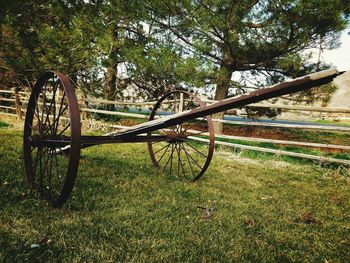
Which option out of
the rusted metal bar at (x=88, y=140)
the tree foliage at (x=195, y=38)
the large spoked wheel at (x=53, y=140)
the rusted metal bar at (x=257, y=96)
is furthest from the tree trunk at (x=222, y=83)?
the large spoked wheel at (x=53, y=140)

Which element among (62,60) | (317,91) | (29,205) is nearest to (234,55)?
(317,91)

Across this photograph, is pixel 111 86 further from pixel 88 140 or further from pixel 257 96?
pixel 257 96

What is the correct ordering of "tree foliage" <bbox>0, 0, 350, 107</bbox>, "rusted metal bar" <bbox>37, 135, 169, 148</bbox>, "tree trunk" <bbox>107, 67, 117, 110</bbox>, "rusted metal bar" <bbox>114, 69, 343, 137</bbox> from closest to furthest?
"rusted metal bar" <bbox>114, 69, 343, 137</bbox>, "rusted metal bar" <bbox>37, 135, 169, 148</bbox>, "tree foliage" <bbox>0, 0, 350, 107</bbox>, "tree trunk" <bbox>107, 67, 117, 110</bbox>

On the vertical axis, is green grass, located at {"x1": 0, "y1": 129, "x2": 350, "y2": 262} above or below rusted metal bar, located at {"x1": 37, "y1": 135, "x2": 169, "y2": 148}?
below

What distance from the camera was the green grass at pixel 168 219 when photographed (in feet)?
6.29

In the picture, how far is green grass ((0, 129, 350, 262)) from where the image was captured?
6.29ft

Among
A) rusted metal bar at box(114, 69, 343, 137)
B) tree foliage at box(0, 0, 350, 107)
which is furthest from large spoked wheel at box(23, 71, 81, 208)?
tree foliage at box(0, 0, 350, 107)

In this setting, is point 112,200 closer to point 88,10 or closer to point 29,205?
point 29,205

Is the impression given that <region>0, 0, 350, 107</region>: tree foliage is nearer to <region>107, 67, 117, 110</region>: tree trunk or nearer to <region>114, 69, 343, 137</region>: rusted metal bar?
<region>107, 67, 117, 110</region>: tree trunk

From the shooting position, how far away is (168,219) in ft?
8.23

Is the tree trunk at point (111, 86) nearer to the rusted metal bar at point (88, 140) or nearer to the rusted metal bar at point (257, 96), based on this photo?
the rusted metal bar at point (88, 140)

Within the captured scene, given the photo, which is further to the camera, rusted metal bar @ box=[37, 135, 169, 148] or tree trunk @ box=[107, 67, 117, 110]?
tree trunk @ box=[107, 67, 117, 110]

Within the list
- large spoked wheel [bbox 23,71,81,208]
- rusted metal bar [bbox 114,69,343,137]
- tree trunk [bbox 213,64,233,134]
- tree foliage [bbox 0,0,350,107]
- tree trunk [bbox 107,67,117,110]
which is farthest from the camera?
tree trunk [bbox 107,67,117,110]

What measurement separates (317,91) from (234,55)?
2.77 metres
